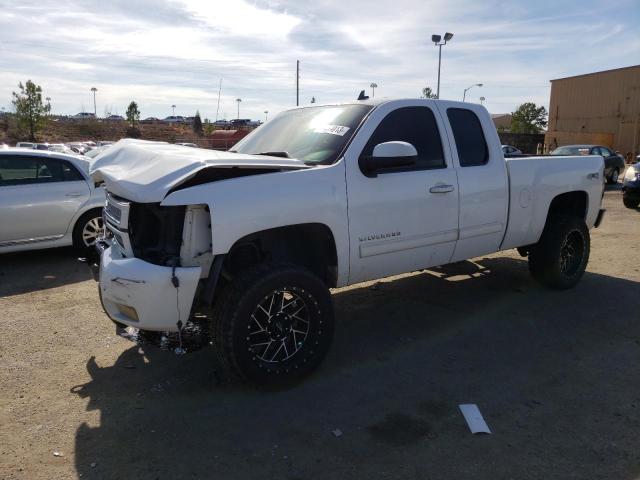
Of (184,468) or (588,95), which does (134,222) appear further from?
(588,95)

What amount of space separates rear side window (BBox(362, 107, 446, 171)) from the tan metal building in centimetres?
4400

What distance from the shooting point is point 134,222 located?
376 centimetres

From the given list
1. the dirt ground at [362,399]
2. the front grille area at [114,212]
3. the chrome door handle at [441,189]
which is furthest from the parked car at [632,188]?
the front grille area at [114,212]

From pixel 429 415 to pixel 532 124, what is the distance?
7218cm

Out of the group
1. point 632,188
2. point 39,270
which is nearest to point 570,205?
point 39,270

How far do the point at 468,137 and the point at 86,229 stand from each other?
538 centimetres

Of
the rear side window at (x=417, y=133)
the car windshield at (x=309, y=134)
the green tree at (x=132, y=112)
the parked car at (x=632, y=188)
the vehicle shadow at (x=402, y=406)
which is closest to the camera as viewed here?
the vehicle shadow at (x=402, y=406)

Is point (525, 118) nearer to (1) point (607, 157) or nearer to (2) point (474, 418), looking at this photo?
(1) point (607, 157)

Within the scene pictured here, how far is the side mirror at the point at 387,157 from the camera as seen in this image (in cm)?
401

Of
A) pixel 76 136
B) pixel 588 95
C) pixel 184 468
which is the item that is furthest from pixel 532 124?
pixel 184 468

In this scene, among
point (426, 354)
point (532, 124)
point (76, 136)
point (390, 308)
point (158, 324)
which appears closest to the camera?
point (158, 324)

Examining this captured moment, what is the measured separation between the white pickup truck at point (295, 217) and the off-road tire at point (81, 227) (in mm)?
3543

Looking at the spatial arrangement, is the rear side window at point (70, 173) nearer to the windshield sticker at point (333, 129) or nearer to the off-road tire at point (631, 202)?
the windshield sticker at point (333, 129)

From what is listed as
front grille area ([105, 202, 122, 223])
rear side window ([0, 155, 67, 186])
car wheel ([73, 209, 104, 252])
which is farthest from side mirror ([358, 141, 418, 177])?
rear side window ([0, 155, 67, 186])
